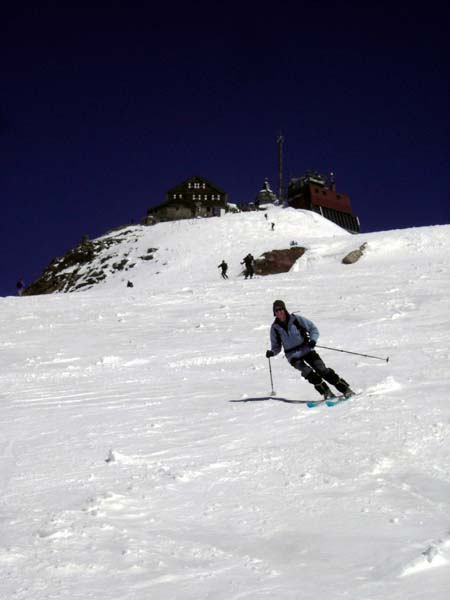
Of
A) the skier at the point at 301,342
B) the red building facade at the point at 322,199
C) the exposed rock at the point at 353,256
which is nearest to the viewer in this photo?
the skier at the point at 301,342

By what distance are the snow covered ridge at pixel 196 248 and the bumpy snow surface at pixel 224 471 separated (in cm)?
2603

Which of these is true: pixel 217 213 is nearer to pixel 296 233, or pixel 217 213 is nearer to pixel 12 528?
pixel 296 233

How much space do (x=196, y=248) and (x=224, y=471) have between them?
172 ft

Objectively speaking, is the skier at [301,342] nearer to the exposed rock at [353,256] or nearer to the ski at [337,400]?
the ski at [337,400]

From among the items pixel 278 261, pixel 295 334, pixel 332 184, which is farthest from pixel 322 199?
pixel 295 334

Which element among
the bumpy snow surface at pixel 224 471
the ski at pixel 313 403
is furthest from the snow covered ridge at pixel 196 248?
the ski at pixel 313 403

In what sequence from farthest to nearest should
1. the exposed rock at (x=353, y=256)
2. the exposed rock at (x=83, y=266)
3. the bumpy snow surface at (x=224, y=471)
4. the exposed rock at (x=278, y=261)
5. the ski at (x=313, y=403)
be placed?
the exposed rock at (x=83, y=266)
the exposed rock at (x=278, y=261)
the exposed rock at (x=353, y=256)
the ski at (x=313, y=403)
the bumpy snow surface at (x=224, y=471)

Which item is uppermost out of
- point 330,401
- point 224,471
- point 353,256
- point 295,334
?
point 353,256

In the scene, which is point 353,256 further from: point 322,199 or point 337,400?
point 322,199

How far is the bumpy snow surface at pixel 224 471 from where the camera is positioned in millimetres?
3760

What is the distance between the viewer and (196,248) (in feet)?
189

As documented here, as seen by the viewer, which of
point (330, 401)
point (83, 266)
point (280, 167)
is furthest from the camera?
point (280, 167)

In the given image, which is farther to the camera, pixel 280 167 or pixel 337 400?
pixel 280 167

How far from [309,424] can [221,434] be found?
1.12 meters
